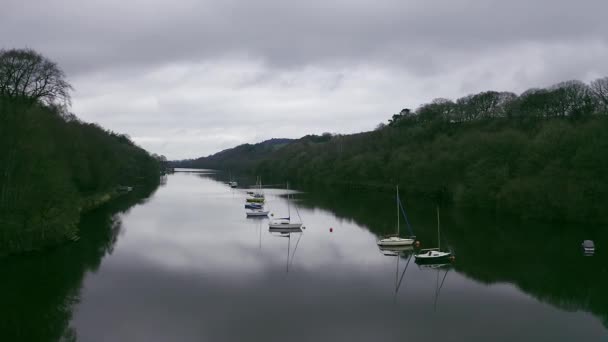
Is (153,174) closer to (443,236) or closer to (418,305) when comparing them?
(443,236)

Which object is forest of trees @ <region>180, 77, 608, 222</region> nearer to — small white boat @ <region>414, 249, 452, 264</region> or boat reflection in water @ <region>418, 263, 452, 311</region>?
→ small white boat @ <region>414, 249, 452, 264</region>

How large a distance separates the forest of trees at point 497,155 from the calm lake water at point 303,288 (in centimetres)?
431

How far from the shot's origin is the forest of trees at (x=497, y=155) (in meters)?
38.3

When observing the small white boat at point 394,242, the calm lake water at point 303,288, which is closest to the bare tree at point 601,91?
the calm lake water at point 303,288

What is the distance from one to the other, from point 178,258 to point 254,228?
42.5 feet

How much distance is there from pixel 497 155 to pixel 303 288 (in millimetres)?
35081

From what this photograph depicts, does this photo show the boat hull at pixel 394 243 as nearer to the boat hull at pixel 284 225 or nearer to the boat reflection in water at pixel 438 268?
the boat reflection in water at pixel 438 268

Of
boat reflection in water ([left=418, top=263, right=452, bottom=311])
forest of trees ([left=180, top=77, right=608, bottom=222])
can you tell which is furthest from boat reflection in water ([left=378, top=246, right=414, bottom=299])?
forest of trees ([left=180, top=77, right=608, bottom=222])

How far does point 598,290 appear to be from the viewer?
21.2 meters

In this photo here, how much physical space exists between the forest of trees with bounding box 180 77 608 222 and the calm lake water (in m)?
4.31

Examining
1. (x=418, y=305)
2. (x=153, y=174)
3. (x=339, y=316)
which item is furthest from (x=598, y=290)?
(x=153, y=174)

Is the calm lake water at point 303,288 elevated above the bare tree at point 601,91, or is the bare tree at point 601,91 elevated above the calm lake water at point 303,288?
the bare tree at point 601,91

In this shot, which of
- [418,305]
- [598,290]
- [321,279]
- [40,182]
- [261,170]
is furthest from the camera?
[261,170]

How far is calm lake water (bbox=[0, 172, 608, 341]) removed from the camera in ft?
53.2
